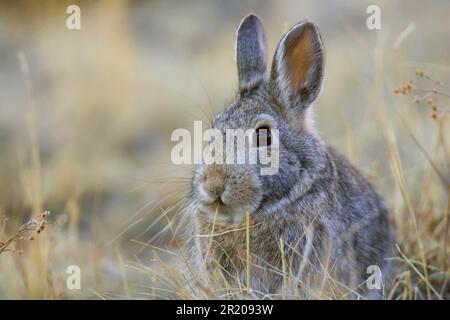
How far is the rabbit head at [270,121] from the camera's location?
3.72 m

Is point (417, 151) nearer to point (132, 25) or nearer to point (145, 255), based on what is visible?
point (145, 255)

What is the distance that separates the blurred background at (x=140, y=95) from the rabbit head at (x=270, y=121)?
1223mm

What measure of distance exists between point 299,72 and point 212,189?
732 mm

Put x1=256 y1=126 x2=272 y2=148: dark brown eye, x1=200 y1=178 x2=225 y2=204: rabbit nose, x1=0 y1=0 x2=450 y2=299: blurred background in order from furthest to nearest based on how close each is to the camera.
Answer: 1. x1=0 y1=0 x2=450 y2=299: blurred background
2. x1=256 y1=126 x2=272 y2=148: dark brown eye
3. x1=200 y1=178 x2=225 y2=204: rabbit nose

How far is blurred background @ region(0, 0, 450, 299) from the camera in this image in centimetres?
564

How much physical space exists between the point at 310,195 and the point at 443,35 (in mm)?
3444

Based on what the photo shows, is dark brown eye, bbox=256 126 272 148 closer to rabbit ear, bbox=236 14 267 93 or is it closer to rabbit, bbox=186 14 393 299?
rabbit, bbox=186 14 393 299

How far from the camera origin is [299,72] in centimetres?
404

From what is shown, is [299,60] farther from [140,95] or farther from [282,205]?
[140,95]

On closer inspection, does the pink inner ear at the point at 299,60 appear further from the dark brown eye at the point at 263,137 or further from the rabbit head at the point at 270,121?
the dark brown eye at the point at 263,137

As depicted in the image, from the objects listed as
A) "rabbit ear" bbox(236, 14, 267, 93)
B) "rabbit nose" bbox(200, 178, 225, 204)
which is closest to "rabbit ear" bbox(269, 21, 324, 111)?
"rabbit ear" bbox(236, 14, 267, 93)

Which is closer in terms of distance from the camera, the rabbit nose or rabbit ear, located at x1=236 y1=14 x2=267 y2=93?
the rabbit nose

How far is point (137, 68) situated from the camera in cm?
746
